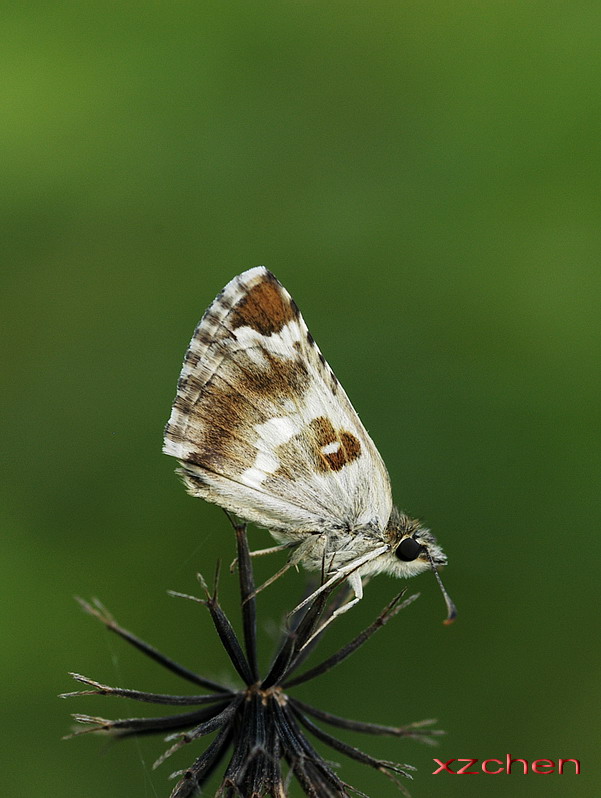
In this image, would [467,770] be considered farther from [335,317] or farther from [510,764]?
[335,317]

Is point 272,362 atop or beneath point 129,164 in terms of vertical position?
beneath

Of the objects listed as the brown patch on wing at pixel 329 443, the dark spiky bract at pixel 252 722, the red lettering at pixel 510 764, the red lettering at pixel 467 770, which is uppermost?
the brown patch on wing at pixel 329 443

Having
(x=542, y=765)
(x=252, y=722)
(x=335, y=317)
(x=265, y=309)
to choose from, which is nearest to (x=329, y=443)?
(x=265, y=309)

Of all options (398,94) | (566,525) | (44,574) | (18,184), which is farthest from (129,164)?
(566,525)

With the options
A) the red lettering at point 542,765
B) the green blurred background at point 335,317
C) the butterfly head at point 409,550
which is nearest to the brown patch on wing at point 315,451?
the butterfly head at point 409,550

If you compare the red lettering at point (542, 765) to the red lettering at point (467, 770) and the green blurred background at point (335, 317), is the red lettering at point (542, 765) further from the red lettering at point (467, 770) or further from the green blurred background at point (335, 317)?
the red lettering at point (467, 770)

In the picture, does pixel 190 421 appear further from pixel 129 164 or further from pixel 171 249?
pixel 129 164

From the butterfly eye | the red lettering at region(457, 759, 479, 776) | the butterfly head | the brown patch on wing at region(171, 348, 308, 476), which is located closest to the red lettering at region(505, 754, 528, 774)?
the red lettering at region(457, 759, 479, 776)
